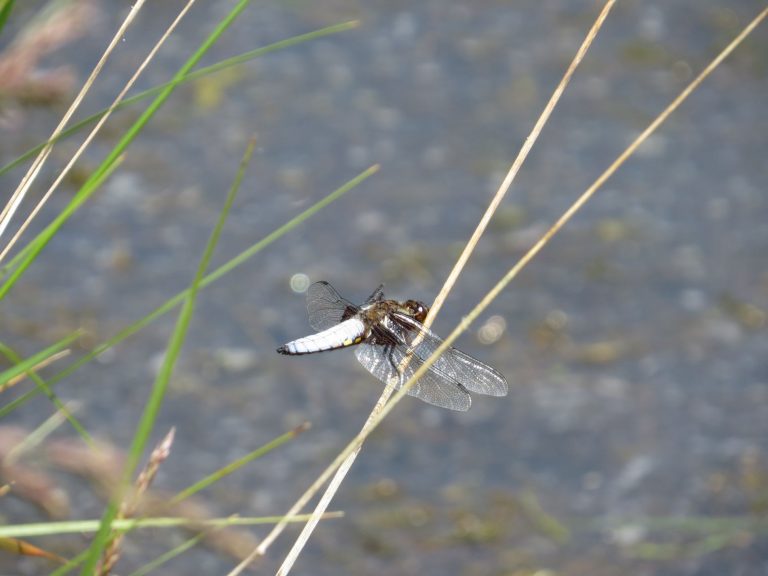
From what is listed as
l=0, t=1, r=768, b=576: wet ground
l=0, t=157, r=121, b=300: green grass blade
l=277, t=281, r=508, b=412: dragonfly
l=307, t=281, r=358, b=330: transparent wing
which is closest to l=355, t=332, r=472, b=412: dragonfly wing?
l=277, t=281, r=508, b=412: dragonfly

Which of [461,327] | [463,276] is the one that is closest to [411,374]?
[461,327]

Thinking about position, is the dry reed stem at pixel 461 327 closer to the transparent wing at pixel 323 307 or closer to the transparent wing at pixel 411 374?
the transparent wing at pixel 411 374

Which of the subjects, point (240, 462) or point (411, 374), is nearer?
point (240, 462)

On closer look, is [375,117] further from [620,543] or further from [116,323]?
[620,543]

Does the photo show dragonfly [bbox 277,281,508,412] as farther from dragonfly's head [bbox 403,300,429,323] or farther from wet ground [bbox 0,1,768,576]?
wet ground [bbox 0,1,768,576]

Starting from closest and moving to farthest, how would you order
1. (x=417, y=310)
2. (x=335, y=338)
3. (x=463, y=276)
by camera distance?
(x=335, y=338)
(x=417, y=310)
(x=463, y=276)

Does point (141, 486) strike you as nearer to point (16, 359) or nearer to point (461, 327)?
point (16, 359)

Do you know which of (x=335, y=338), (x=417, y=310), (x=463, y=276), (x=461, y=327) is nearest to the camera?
(x=461, y=327)

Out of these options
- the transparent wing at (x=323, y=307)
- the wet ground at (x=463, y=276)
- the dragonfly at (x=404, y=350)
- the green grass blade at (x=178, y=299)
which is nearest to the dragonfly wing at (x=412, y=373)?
the dragonfly at (x=404, y=350)
